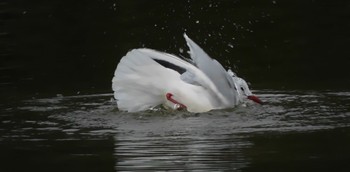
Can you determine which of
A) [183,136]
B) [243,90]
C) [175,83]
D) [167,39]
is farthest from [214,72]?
[167,39]

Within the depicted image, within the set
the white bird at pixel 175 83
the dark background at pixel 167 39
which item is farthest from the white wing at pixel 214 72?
the dark background at pixel 167 39

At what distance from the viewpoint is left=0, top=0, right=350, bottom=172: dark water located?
7074 mm

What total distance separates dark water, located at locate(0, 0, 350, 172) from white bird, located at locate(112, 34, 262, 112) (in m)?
0.14

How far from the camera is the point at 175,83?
8750 millimetres

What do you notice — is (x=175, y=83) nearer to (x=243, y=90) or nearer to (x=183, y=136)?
(x=243, y=90)

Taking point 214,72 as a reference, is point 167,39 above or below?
above

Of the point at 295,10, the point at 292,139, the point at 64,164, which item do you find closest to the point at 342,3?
the point at 295,10

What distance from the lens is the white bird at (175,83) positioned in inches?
341

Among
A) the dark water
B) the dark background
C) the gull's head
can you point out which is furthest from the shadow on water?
the dark background

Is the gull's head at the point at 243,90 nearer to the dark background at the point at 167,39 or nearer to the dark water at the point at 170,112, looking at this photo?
the dark water at the point at 170,112

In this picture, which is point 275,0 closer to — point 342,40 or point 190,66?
point 342,40

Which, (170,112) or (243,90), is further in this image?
(243,90)

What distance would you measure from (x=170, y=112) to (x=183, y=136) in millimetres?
1163

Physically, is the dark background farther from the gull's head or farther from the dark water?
the gull's head
